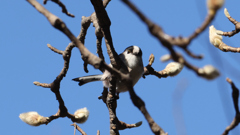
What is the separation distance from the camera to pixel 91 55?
59.1 inches

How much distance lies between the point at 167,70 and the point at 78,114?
2.67 ft

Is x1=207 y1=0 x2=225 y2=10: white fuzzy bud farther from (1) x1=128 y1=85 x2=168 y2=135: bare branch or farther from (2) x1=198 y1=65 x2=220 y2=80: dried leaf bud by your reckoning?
(1) x1=128 y1=85 x2=168 y2=135: bare branch

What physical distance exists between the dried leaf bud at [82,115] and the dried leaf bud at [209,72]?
1.70 metres

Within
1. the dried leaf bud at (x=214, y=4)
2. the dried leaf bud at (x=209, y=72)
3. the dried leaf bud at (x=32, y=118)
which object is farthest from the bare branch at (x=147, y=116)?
the dried leaf bud at (x=32, y=118)

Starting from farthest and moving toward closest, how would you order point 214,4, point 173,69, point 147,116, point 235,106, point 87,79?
point 87,79
point 173,69
point 147,116
point 235,106
point 214,4

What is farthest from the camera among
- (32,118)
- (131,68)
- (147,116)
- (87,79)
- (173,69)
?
(87,79)

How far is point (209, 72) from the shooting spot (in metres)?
0.98

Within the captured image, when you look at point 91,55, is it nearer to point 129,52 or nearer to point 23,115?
point 23,115

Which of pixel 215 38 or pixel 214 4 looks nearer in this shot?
pixel 214 4

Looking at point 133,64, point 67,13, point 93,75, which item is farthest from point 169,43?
point 93,75

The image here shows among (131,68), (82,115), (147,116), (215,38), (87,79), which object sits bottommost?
(147,116)

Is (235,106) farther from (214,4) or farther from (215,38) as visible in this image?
(215,38)

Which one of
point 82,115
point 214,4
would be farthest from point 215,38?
point 214,4

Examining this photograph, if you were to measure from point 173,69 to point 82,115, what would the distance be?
0.82 metres
